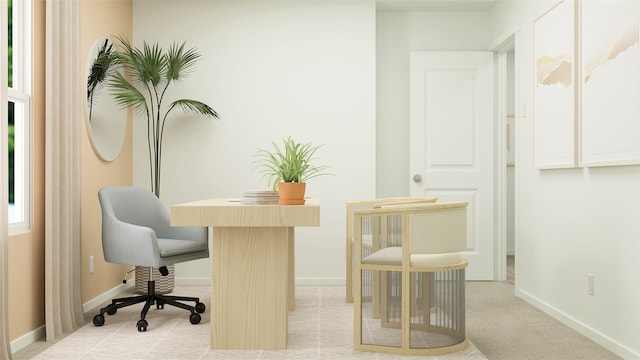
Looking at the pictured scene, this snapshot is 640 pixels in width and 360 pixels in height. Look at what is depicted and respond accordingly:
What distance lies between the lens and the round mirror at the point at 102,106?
4.27 metres

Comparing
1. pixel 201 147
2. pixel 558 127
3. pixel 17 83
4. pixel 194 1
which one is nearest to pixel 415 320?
pixel 558 127

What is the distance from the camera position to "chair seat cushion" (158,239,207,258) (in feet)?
12.1

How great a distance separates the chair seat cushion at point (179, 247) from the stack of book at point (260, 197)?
0.83m

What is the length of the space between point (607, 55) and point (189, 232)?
296cm

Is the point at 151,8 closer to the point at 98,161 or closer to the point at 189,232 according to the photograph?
the point at 98,161

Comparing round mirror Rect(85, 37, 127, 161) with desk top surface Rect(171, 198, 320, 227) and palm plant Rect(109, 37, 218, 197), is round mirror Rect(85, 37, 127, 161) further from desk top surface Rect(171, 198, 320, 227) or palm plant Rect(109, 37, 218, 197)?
desk top surface Rect(171, 198, 320, 227)

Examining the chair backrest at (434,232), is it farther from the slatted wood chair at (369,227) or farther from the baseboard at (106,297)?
the baseboard at (106,297)

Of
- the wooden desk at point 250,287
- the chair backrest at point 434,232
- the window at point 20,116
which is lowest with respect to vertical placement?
the wooden desk at point 250,287

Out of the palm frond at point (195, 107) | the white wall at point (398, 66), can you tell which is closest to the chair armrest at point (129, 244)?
the palm frond at point (195, 107)

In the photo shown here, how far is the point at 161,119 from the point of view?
17.4 feet

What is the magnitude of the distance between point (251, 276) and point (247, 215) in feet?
1.30

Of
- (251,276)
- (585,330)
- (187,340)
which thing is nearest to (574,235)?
(585,330)

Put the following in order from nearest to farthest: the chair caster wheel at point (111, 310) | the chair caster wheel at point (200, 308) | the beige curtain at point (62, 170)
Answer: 1. the beige curtain at point (62, 170)
2. the chair caster wheel at point (111, 310)
3. the chair caster wheel at point (200, 308)

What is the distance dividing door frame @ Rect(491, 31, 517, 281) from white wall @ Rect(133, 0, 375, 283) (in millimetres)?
1226
